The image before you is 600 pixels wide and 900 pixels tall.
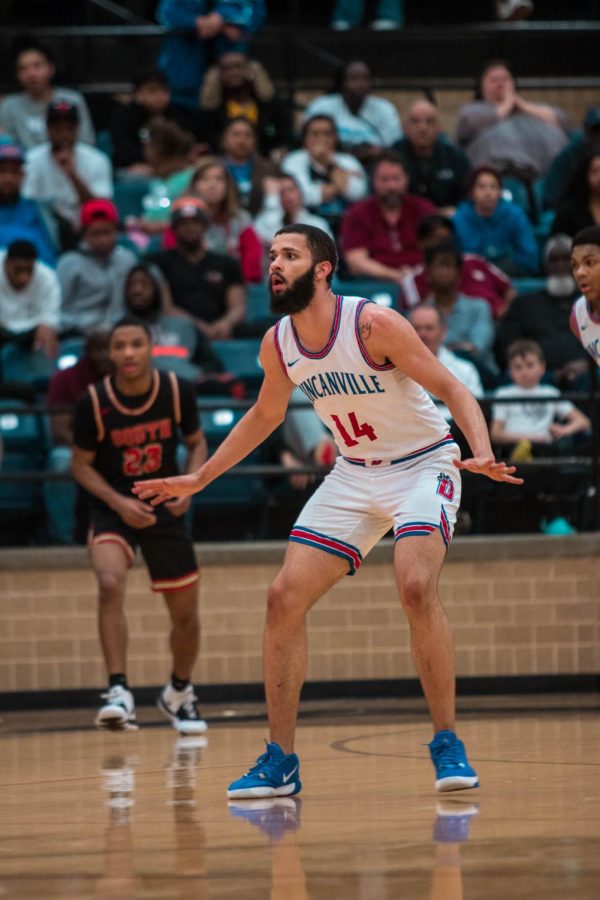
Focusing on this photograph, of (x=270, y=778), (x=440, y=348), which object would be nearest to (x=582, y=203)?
(x=440, y=348)

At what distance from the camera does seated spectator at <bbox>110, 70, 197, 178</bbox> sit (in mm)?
13242

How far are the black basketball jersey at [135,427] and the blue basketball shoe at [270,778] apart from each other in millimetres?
2933

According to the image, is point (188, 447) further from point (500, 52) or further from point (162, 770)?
point (500, 52)

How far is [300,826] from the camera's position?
5059 millimetres

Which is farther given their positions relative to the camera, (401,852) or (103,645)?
(103,645)

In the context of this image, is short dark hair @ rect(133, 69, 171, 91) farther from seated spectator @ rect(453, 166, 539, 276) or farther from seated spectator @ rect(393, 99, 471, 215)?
seated spectator @ rect(453, 166, 539, 276)

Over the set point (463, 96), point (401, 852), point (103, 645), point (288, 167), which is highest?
point (463, 96)

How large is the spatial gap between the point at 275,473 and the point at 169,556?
143cm

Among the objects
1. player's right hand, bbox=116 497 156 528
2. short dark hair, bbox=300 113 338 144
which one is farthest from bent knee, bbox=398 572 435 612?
short dark hair, bbox=300 113 338 144

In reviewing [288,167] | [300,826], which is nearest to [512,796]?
[300,826]

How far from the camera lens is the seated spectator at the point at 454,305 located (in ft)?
35.7

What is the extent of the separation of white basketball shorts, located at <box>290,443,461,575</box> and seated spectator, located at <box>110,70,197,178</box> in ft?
26.0

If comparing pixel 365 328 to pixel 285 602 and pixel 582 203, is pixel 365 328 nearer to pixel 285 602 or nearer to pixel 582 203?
pixel 285 602

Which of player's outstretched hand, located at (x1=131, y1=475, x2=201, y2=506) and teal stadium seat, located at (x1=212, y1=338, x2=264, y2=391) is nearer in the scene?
player's outstretched hand, located at (x1=131, y1=475, x2=201, y2=506)
